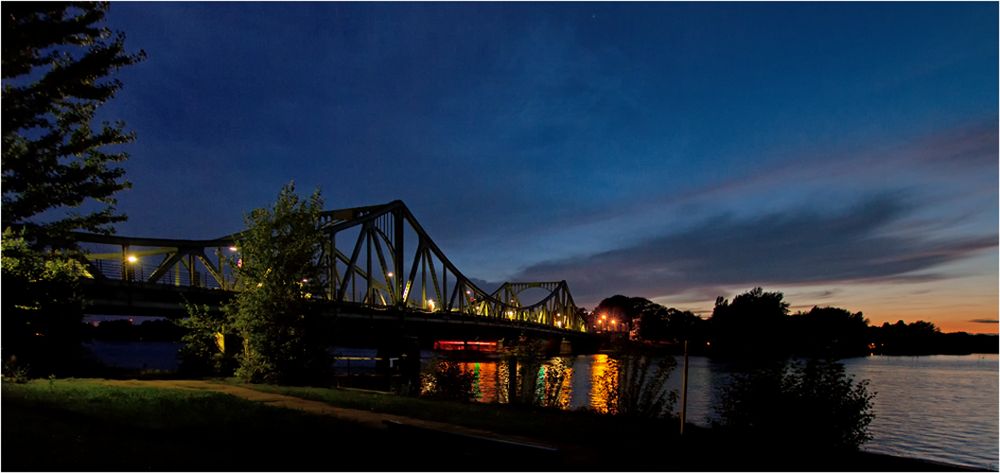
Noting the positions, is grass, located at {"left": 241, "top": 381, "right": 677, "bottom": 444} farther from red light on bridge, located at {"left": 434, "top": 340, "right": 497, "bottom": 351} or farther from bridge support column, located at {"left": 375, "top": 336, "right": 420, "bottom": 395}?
red light on bridge, located at {"left": 434, "top": 340, "right": 497, "bottom": 351}

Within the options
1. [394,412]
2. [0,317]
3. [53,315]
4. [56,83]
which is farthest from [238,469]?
[53,315]

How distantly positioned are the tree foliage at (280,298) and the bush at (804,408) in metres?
14.5

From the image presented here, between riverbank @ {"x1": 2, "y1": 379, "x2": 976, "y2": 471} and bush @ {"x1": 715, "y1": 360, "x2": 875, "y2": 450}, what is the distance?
153 cm

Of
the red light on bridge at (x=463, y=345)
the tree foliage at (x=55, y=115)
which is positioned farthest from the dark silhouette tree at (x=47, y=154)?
the red light on bridge at (x=463, y=345)

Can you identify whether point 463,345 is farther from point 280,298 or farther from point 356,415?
point 356,415

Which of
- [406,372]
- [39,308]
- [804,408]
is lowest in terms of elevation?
[406,372]

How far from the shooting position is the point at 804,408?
13258 millimetres

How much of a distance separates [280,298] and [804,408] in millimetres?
16327

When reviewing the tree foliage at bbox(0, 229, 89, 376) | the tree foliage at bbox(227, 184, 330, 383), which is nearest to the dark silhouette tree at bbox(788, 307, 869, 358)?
the tree foliage at bbox(227, 184, 330, 383)

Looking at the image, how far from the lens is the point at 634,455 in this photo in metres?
10.0

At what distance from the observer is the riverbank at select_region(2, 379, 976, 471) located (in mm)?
9016

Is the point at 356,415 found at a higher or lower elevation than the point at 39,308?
lower

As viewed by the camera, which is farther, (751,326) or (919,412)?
(919,412)

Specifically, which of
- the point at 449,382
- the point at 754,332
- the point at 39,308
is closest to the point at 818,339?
the point at 754,332
